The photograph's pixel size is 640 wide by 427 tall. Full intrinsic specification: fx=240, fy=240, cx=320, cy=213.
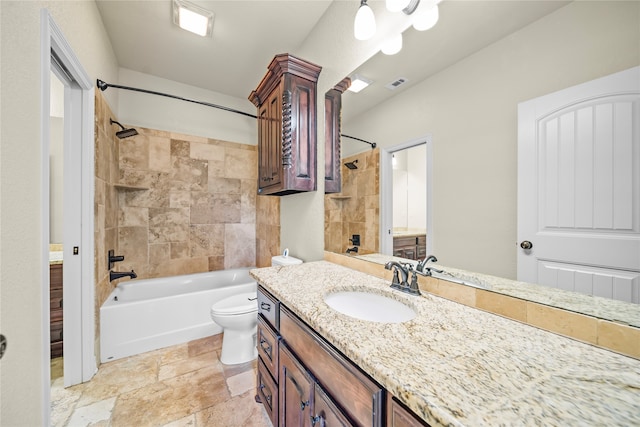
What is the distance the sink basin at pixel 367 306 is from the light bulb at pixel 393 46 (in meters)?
1.21

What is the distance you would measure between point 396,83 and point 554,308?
1.09 meters

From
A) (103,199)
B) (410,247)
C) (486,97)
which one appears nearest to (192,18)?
(103,199)

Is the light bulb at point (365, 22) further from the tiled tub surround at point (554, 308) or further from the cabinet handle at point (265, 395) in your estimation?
the cabinet handle at point (265, 395)

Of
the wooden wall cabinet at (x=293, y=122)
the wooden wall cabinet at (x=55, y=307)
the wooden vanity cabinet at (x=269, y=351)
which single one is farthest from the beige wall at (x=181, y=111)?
the wooden vanity cabinet at (x=269, y=351)

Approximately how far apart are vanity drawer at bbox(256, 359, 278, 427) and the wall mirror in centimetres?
99

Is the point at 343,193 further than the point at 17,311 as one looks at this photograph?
Yes

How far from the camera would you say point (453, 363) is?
0.55 meters

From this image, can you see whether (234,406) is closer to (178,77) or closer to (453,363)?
(453,363)

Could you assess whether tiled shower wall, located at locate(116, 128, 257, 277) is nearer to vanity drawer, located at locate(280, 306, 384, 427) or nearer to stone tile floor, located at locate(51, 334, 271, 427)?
stone tile floor, located at locate(51, 334, 271, 427)

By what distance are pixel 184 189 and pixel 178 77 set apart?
127 centimetres

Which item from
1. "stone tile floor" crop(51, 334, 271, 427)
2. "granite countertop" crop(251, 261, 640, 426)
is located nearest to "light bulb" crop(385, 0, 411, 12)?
"granite countertop" crop(251, 261, 640, 426)

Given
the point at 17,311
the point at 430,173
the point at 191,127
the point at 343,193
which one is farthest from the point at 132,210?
the point at 430,173

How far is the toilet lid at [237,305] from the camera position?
1.90 metres

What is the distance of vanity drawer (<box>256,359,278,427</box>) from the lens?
1.13 meters
